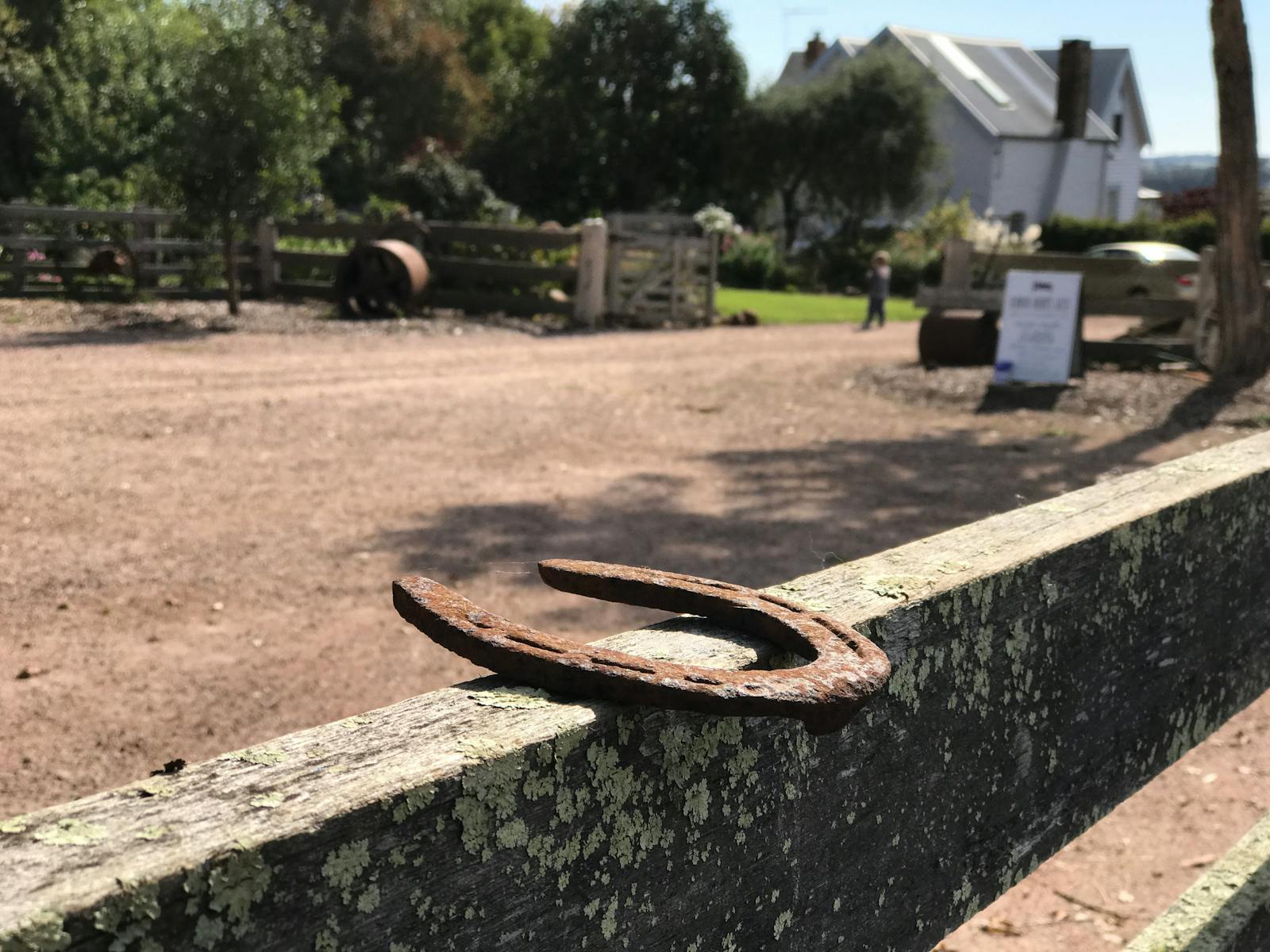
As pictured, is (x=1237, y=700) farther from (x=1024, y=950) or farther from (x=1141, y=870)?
(x=1141, y=870)

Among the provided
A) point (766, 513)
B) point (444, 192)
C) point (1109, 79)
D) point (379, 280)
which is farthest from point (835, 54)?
point (766, 513)

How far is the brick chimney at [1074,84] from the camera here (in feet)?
164

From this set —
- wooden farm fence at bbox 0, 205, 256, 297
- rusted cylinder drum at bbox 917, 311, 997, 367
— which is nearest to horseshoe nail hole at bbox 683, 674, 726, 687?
rusted cylinder drum at bbox 917, 311, 997, 367

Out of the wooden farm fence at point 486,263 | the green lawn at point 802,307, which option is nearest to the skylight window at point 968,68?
the green lawn at point 802,307

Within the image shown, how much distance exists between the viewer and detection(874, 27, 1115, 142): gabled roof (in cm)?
4834

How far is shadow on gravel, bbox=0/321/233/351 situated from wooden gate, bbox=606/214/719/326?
6.53 metres

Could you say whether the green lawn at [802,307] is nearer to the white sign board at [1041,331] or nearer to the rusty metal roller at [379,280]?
the rusty metal roller at [379,280]

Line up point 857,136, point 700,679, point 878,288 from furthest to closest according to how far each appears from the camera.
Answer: point 857,136
point 878,288
point 700,679

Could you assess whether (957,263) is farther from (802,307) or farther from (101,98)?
(101,98)

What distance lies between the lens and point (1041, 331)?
13.0 m

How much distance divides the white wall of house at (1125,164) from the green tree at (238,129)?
4517cm

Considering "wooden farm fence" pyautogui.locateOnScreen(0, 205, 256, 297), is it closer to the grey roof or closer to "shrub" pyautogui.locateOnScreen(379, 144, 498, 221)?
"shrub" pyautogui.locateOnScreen(379, 144, 498, 221)

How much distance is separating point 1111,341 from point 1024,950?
12.9 meters

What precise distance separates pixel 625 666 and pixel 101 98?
3314 cm
